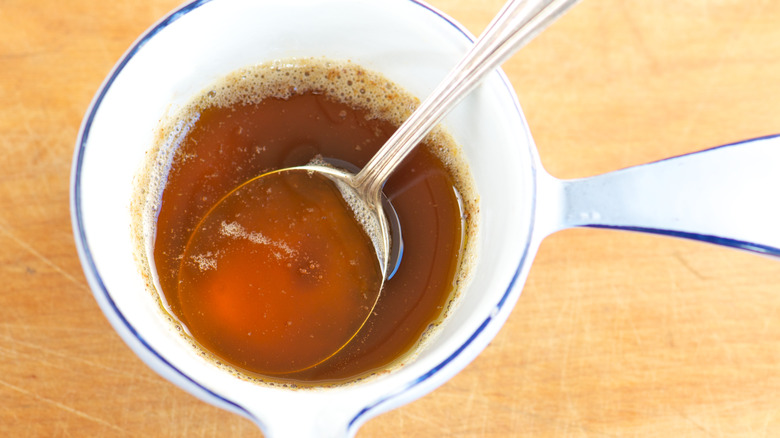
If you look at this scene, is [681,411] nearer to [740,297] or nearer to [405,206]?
[740,297]

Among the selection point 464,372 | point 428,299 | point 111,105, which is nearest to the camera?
point 111,105

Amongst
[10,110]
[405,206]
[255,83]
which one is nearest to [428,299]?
[405,206]

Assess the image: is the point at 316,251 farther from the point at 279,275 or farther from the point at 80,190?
the point at 80,190

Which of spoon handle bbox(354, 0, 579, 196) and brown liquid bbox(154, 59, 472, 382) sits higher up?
Result: spoon handle bbox(354, 0, 579, 196)

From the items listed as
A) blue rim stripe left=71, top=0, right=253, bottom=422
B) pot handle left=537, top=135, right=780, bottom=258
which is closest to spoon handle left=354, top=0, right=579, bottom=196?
pot handle left=537, top=135, right=780, bottom=258

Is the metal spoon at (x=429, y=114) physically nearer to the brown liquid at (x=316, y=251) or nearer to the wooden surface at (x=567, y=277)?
the brown liquid at (x=316, y=251)

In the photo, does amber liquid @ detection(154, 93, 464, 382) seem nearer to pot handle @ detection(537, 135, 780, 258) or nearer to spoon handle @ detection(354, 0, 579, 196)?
spoon handle @ detection(354, 0, 579, 196)

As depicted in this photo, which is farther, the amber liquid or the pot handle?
the amber liquid
